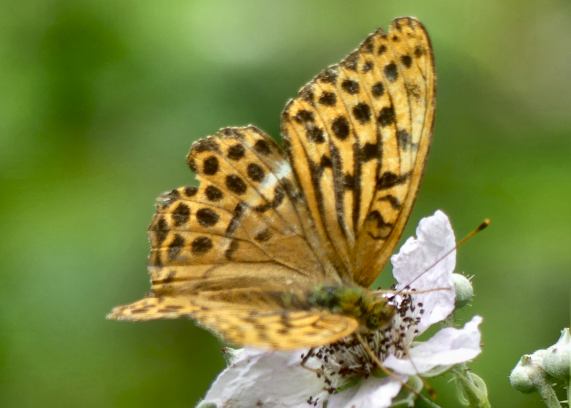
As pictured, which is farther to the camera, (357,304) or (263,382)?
(263,382)

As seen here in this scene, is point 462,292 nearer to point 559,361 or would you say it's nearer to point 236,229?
point 559,361

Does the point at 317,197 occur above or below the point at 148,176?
below

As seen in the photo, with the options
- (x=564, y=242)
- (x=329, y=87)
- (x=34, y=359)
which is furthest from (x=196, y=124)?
(x=329, y=87)

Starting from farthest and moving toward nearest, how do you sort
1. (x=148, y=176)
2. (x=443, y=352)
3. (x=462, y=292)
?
(x=148, y=176) < (x=462, y=292) < (x=443, y=352)

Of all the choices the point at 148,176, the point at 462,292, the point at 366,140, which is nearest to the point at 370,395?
the point at 462,292

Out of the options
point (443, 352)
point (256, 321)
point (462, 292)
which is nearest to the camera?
point (256, 321)

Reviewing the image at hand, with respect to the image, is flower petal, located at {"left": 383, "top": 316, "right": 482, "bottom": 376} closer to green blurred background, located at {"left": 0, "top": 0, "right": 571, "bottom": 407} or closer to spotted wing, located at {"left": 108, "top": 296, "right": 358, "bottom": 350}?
spotted wing, located at {"left": 108, "top": 296, "right": 358, "bottom": 350}

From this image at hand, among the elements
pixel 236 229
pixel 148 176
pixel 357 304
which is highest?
pixel 148 176

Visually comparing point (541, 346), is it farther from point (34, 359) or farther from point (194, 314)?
point (194, 314)

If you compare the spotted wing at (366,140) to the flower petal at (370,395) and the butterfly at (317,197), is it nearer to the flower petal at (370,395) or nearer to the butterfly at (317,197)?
the butterfly at (317,197)
